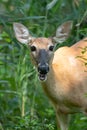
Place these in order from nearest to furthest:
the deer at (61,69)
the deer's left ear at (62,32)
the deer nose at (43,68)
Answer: the deer nose at (43,68), the deer at (61,69), the deer's left ear at (62,32)

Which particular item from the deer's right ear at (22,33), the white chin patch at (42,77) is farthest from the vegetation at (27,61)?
the white chin patch at (42,77)

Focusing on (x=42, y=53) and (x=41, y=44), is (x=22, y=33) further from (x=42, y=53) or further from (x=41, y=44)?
(x=42, y=53)

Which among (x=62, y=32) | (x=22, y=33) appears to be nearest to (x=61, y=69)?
(x=62, y=32)

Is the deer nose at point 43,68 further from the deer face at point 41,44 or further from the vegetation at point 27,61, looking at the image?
the vegetation at point 27,61

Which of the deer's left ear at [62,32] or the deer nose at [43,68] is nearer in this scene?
the deer nose at [43,68]

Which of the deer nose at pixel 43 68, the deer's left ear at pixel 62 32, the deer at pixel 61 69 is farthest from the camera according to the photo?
the deer's left ear at pixel 62 32

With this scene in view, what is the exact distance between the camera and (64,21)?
1129 cm

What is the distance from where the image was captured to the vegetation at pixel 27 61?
10755mm

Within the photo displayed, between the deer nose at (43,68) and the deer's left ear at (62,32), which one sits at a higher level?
the deer's left ear at (62,32)

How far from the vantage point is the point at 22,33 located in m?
10.7

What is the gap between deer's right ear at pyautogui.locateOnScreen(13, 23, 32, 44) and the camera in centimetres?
1071

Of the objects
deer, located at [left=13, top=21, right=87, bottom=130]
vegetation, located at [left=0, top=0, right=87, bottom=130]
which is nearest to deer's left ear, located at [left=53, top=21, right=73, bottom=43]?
deer, located at [left=13, top=21, right=87, bottom=130]

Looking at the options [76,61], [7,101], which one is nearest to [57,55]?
[76,61]

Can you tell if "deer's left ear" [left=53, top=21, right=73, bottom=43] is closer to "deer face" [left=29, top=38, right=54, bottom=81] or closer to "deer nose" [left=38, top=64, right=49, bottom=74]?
"deer face" [left=29, top=38, right=54, bottom=81]
